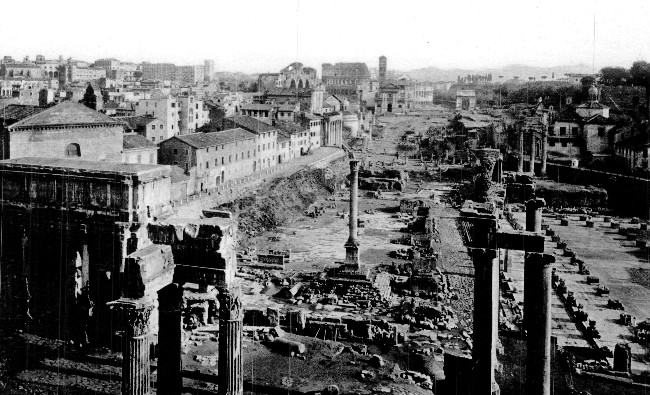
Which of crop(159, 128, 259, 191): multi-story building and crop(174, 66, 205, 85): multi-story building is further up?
crop(174, 66, 205, 85): multi-story building

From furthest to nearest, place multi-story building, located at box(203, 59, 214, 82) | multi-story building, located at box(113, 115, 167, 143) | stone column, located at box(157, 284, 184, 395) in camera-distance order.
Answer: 1. multi-story building, located at box(203, 59, 214, 82)
2. multi-story building, located at box(113, 115, 167, 143)
3. stone column, located at box(157, 284, 184, 395)

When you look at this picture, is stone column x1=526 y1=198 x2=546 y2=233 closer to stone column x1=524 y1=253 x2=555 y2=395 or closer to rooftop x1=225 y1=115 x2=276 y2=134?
stone column x1=524 y1=253 x2=555 y2=395

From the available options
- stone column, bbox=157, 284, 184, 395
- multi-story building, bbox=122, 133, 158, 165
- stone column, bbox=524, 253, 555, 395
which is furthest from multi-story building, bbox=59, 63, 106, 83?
stone column, bbox=524, 253, 555, 395

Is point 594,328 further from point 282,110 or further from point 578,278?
point 282,110

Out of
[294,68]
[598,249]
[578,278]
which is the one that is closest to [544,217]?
[598,249]

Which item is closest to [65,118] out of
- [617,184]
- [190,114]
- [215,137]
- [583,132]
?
[215,137]

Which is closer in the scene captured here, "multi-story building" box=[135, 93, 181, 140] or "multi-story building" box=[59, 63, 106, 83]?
"multi-story building" box=[135, 93, 181, 140]

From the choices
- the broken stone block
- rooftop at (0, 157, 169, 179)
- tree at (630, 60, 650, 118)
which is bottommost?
the broken stone block

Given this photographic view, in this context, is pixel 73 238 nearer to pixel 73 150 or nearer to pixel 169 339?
pixel 169 339
